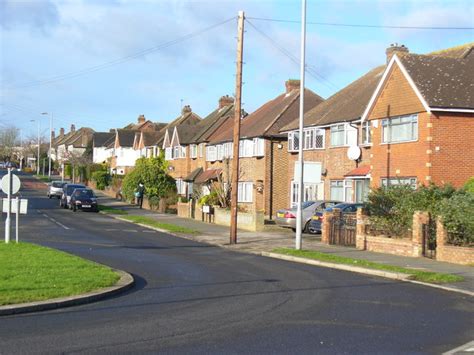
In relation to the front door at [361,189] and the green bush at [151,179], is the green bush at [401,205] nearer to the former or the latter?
the front door at [361,189]

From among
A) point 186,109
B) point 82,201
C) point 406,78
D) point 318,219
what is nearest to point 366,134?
point 406,78

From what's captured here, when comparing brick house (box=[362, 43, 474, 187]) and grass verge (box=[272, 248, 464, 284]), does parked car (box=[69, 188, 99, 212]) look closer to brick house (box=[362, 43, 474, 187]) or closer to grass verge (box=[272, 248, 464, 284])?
brick house (box=[362, 43, 474, 187])

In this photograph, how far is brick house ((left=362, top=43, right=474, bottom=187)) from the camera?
85.6 ft

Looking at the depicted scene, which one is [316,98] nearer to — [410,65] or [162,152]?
[410,65]

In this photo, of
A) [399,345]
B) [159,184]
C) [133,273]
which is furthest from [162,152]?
[399,345]

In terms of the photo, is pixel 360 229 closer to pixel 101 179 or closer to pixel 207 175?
pixel 207 175

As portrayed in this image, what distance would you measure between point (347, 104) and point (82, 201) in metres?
19.9

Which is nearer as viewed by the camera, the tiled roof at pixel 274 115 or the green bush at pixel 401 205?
the green bush at pixel 401 205

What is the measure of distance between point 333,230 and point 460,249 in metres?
6.66

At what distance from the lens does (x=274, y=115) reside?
141ft

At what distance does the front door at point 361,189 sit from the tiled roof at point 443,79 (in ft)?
20.7

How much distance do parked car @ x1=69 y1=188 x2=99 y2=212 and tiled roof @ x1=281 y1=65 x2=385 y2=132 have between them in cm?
1494

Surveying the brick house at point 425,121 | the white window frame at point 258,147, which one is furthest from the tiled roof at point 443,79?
the white window frame at point 258,147

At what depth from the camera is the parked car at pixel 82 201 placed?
4547cm
